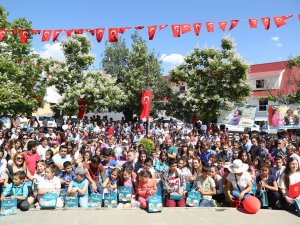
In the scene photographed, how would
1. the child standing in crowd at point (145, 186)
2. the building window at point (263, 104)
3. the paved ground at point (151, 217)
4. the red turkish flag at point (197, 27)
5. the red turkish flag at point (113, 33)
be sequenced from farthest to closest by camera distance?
the building window at point (263, 104) → the red turkish flag at point (113, 33) → the red turkish flag at point (197, 27) → the child standing in crowd at point (145, 186) → the paved ground at point (151, 217)

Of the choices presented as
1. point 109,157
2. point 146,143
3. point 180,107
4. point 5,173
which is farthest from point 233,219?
point 180,107

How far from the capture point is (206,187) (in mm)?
6488

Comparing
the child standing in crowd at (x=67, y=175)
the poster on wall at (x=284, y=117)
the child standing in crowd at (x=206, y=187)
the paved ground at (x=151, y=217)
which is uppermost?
the poster on wall at (x=284, y=117)

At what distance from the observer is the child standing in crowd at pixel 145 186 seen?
6.14m

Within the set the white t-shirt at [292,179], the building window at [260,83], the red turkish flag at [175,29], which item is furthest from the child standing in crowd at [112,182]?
the building window at [260,83]

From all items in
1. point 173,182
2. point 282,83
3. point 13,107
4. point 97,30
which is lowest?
point 173,182

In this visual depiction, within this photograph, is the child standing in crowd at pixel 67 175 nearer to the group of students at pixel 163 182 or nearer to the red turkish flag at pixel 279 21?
the group of students at pixel 163 182

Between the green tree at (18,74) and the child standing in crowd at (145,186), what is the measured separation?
14.0 m

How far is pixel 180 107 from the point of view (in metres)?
25.1

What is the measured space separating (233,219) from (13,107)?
56.4ft

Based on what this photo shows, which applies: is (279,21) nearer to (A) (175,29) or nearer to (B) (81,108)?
(A) (175,29)

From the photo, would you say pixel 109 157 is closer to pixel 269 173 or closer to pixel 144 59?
pixel 269 173

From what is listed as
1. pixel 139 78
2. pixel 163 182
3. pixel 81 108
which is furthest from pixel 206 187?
pixel 139 78

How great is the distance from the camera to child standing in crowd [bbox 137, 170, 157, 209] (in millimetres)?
6145
